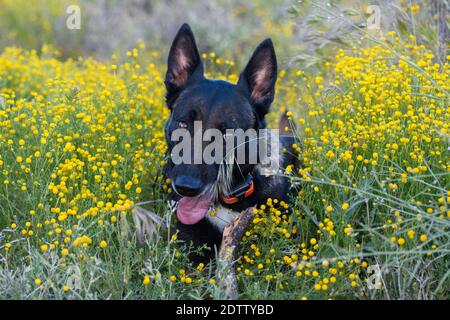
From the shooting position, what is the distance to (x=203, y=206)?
347 centimetres

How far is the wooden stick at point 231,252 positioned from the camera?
2.94 m

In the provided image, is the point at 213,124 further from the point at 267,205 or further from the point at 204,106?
the point at 267,205

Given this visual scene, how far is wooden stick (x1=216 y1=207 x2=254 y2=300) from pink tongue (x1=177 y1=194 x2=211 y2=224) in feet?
0.70

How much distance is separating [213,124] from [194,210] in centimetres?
48

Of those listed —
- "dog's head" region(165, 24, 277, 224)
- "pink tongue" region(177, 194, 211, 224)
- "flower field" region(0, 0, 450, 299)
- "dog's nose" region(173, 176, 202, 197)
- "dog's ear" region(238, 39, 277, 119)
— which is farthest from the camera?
"dog's ear" region(238, 39, 277, 119)

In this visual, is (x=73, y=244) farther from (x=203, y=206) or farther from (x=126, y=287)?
(x=203, y=206)

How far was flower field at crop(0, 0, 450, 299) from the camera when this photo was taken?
9.55ft

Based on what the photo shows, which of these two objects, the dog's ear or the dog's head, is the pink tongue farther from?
the dog's ear

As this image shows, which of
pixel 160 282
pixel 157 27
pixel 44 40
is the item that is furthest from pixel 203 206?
pixel 44 40

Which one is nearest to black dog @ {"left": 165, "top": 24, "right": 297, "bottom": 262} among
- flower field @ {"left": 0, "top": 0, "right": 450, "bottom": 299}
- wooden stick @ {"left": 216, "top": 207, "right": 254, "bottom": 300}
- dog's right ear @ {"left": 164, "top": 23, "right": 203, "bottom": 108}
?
dog's right ear @ {"left": 164, "top": 23, "right": 203, "bottom": 108}

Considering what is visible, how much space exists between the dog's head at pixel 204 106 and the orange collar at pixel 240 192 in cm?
6

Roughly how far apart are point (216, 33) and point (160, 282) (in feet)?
17.0

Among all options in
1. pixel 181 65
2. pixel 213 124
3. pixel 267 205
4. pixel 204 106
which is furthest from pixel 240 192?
pixel 181 65

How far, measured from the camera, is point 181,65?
149 inches
